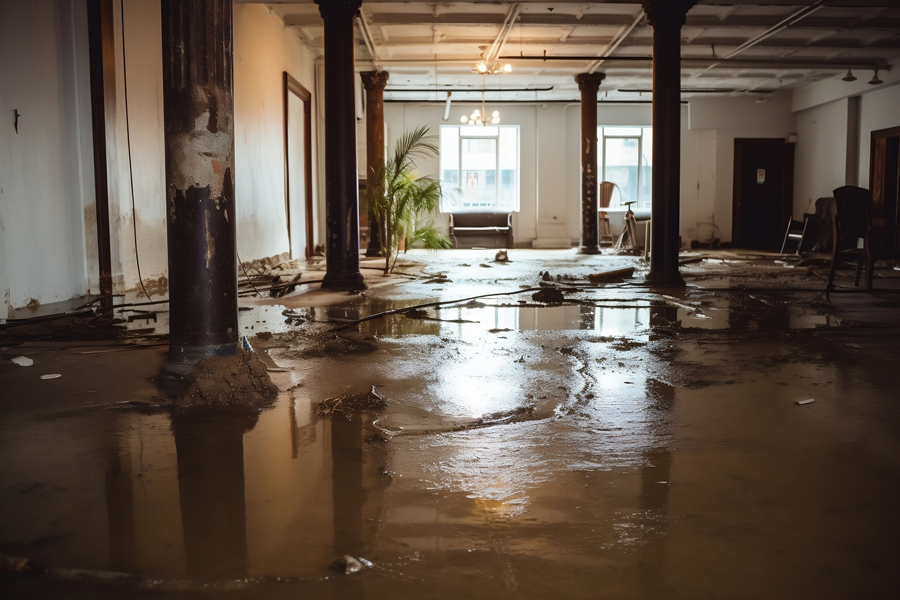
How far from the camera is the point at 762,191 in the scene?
55.9 ft

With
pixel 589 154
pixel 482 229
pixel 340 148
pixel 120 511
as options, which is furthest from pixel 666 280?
pixel 482 229

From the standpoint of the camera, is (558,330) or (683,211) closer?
(558,330)

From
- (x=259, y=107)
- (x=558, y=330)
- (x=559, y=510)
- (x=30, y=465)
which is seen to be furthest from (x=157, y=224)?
(x=559, y=510)

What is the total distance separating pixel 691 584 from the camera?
1.60 metres

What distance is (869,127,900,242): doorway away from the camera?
1289 centimetres

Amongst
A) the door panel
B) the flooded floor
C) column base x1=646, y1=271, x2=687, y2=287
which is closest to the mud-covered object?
the flooded floor

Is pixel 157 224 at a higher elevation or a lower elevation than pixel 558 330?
higher

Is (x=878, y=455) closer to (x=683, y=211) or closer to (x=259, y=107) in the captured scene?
(x=259, y=107)

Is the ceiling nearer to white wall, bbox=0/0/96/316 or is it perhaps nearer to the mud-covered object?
white wall, bbox=0/0/96/316

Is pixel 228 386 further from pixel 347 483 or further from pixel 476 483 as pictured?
pixel 476 483

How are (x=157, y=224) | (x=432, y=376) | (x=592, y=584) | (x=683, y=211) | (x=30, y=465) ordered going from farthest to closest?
(x=683, y=211) → (x=157, y=224) → (x=432, y=376) → (x=30, y=465) → (x=592, y=584)

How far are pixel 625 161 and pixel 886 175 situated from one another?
6.26 metres

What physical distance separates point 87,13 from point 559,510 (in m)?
5.89

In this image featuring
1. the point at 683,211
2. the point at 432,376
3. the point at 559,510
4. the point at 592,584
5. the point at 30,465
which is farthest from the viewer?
the point at 683,211
